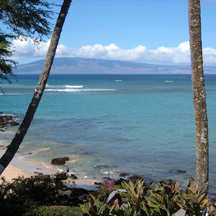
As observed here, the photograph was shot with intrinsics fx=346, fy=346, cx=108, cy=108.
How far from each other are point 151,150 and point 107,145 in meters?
2.89

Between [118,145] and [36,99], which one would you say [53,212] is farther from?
[118,145]

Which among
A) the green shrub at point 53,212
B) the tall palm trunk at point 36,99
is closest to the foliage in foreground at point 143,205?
the green shrub at point 53,212

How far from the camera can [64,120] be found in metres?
34.7

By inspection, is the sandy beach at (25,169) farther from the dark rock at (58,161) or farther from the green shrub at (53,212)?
the green shrub at (53,212)

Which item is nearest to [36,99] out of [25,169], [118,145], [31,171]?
[31,171]

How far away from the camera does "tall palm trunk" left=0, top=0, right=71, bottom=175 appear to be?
8.91 metres

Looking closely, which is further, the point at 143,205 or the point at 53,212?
the point at 53,212

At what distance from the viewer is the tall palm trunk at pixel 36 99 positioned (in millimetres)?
8914

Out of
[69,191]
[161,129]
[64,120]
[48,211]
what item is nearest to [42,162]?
[69,191]

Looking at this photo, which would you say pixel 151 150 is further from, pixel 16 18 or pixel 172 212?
pixel 172 212

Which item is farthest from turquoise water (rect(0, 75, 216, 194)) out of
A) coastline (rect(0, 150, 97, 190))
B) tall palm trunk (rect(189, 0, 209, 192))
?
tall palm trunk (rect(189, 0, 209, 192))

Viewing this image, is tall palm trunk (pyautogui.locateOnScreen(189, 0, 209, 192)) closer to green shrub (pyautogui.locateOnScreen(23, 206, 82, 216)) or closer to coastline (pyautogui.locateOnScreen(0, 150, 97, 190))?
green shrub (pyautogui.locateOnScreen(23, 206, 82, 216))

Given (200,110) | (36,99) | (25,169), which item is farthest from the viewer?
(25,169)

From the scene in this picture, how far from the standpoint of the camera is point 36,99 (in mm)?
9039
